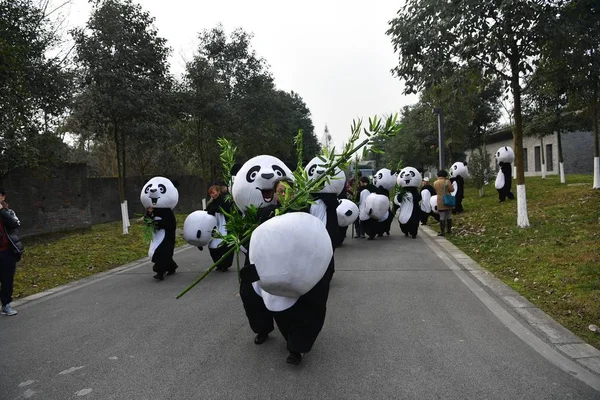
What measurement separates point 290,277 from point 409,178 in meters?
8.99

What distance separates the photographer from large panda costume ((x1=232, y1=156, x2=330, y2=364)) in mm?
3730

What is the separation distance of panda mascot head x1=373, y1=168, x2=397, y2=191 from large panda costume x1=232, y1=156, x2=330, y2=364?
7724mm

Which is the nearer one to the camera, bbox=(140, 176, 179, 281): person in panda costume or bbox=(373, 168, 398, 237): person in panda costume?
bbox=(140, 176, 179, 281): person in panda costume

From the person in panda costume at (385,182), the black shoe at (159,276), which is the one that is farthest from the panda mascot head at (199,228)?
the person in panda costume at (385,182)

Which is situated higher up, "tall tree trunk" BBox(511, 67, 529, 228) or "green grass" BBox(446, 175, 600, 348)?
"tall tree trunk" BBox(511, 67, 529, 228)

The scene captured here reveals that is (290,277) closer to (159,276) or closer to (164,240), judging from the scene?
(164,240)

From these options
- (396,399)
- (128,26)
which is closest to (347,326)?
(396,399)

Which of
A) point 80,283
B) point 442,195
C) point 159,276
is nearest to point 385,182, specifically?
point 442,195

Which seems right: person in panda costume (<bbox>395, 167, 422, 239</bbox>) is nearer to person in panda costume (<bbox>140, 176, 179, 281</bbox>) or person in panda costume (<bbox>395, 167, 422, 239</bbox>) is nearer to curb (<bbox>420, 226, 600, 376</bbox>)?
curb (<bbox>420, 226, 600, 376</bbox>)

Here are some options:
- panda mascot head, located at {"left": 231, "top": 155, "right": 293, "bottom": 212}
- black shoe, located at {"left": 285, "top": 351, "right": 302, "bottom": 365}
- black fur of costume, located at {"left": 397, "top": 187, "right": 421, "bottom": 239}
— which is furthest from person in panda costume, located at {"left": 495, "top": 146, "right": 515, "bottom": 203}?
black shoe, located at {"left": 285, "top": 351, "right": 302, "bottom": 365}

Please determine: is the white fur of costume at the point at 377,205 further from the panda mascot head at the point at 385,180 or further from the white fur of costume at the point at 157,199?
the white fur of costume at the point at 157,199

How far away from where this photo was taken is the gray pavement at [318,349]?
12.4ft

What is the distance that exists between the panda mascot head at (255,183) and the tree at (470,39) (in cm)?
→ 664

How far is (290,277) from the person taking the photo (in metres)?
3.75
